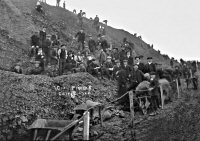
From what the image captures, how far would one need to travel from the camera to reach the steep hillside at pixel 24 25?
24.0m

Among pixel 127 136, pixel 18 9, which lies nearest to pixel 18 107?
pixel 127 136

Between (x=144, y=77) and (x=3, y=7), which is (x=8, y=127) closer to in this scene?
(x=144, y=77)

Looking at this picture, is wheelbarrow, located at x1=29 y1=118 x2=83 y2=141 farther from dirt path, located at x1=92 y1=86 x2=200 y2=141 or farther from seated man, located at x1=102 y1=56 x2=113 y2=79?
seated man, located at x1=102 y1=56 x2=113 y2=79

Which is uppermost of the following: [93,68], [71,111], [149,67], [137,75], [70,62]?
[70,62]

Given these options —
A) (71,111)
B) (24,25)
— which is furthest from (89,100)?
(24,25)

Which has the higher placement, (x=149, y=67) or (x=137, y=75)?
(x=149, y=67)

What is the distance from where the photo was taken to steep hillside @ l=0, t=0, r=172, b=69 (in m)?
24.0

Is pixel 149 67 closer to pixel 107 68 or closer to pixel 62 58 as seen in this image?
pixel 107 68

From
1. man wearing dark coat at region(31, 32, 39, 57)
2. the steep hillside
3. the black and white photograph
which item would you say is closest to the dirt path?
the black and white photograph

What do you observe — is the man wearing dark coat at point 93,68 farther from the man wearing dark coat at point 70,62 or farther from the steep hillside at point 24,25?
the steep hillside at point 24,25

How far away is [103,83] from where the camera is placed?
62.2 ft

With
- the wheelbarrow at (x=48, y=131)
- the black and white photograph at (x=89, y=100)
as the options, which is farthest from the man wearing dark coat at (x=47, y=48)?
the wheelbarrow at (x=48, y=131)

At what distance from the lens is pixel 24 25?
3012 cm

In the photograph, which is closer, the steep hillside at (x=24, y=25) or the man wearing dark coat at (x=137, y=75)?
the man wearing dark coat at (x=137, y=75)
